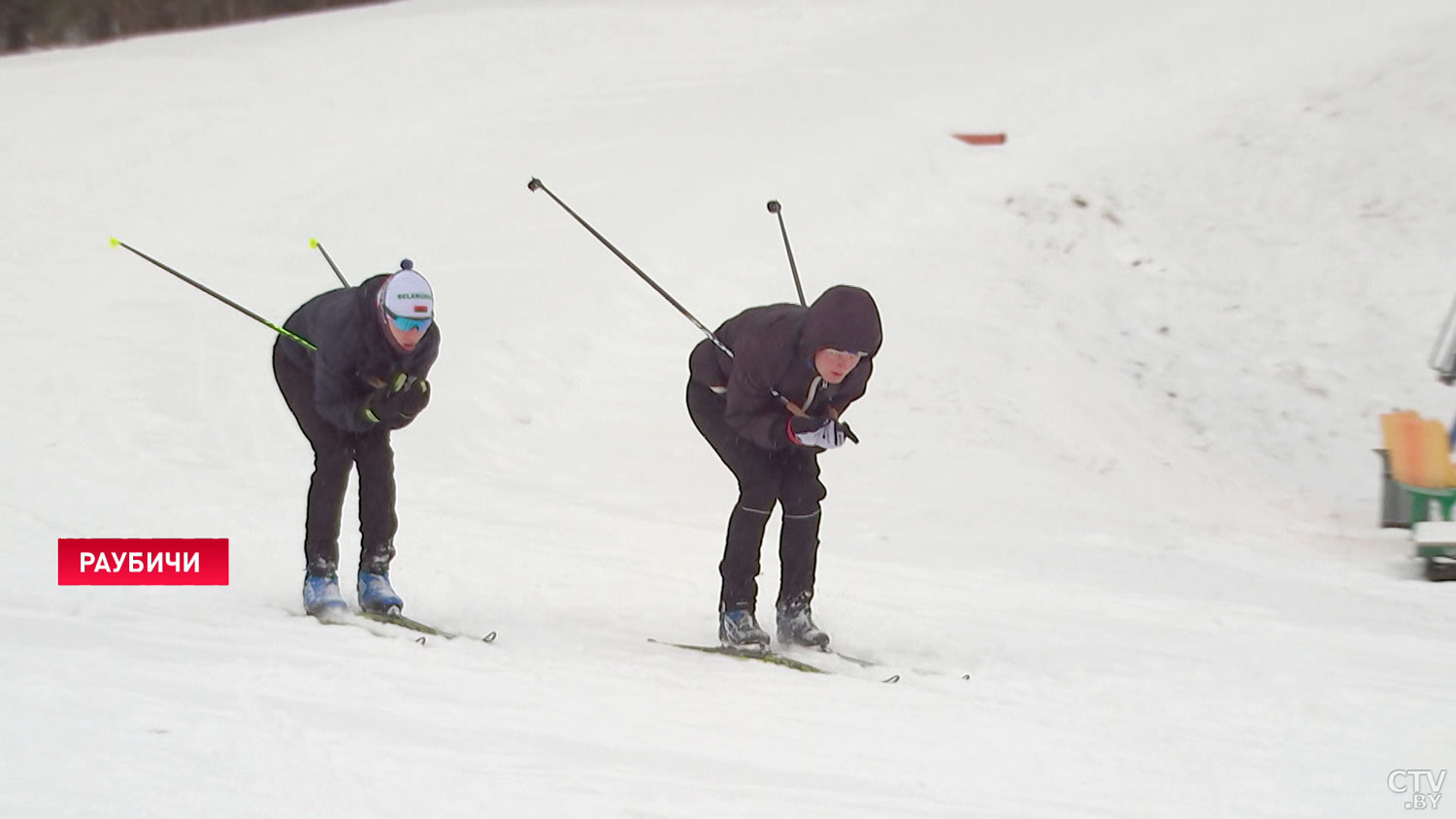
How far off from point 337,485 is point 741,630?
1.63m

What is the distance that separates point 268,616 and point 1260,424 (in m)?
8.04

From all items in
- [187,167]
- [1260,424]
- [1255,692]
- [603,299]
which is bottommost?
[1255,692]

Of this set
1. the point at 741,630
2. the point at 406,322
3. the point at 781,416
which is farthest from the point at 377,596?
the point at 781,416

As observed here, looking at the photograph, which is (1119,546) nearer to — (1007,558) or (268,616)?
(1007,558)

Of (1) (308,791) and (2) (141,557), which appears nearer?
(1) (308,791)

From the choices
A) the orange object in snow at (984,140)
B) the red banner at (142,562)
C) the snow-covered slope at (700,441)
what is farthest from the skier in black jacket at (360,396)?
the orange object in snow at (984,140)

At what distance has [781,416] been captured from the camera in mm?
5301

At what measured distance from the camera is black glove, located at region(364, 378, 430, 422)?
5.38 m

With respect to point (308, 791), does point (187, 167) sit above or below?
above

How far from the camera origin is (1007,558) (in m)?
8.07

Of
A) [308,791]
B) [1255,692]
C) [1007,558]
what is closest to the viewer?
[308,791]

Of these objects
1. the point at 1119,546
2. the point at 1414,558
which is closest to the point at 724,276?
the point at 1119,546

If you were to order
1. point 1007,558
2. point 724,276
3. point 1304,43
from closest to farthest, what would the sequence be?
1. point 1007,558
2. point 724,276
3. point 1304,43

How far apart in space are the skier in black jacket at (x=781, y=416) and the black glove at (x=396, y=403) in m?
1.05
